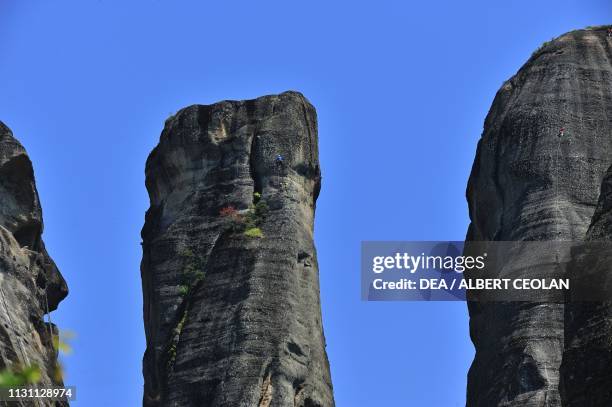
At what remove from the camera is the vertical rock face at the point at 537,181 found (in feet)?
111

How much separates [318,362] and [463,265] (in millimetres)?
5212

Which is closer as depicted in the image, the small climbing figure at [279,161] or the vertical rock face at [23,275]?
the vertical rock face at [23,275]

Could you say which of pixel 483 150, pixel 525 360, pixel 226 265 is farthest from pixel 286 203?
pixel 525 360

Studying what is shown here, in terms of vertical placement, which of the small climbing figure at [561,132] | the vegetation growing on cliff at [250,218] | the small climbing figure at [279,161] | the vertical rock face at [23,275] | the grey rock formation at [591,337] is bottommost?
the grey rock formation at [591,337]

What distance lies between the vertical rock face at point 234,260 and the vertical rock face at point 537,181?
3.68m

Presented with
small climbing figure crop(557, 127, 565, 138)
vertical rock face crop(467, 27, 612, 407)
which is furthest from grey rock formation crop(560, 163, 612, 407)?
small climbing figure crop(557, 127, 565, 138)

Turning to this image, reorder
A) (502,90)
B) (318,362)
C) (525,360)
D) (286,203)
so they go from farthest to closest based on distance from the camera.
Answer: (502,90) < (286,203) < (318,362) < (525,360)

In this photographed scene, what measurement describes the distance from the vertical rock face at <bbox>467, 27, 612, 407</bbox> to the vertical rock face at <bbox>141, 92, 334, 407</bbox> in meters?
3.68

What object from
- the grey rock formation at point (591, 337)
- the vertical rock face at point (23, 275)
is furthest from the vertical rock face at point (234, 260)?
the grey rock formation at point (591, 337)

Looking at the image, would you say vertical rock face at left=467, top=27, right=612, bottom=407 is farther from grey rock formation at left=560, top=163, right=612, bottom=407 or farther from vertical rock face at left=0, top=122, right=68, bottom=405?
grey rock formation at left=560, top=163, right=612, bottom=407

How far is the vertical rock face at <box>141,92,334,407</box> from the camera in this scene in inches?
1396

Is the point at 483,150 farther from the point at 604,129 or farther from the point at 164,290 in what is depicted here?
the point at 164,290

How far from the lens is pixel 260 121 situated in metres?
40.6

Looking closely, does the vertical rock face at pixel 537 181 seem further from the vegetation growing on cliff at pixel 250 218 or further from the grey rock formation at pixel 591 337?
the grey rock formation at pixel 591 337
